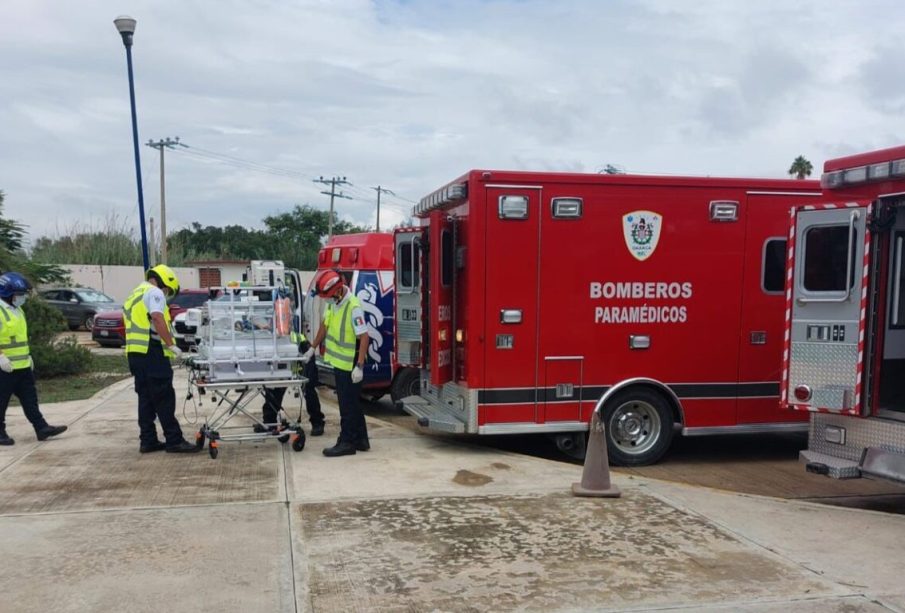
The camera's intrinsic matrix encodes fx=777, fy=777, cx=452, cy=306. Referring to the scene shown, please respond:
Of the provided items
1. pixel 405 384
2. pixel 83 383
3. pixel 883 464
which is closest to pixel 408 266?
pixel 405 384

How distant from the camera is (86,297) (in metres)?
26.8

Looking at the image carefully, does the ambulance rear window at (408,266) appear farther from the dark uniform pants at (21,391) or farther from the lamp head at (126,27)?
the lamp head at (126,27)

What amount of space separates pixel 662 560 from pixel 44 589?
3613 millimetres

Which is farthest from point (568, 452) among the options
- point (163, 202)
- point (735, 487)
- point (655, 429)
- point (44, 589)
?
point (163, 202)

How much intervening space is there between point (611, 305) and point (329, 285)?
2.72 m

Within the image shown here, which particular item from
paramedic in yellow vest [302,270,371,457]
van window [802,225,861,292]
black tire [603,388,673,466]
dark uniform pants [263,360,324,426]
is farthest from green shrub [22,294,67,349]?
van window [802,225,861,292]

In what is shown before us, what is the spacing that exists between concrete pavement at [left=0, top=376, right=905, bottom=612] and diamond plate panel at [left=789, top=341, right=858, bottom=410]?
2.81 ft

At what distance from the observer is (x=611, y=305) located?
7.52 metres

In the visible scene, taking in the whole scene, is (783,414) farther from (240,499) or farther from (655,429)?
(240,499)

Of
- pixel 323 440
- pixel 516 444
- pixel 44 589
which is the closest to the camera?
pixel 44 589

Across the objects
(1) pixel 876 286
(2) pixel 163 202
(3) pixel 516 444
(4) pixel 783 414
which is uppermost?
(2) pixel 163 202

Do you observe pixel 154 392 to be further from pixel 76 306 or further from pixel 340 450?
pixel 76 306

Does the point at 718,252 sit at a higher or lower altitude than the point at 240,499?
higher

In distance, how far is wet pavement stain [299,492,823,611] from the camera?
4.29 metres
